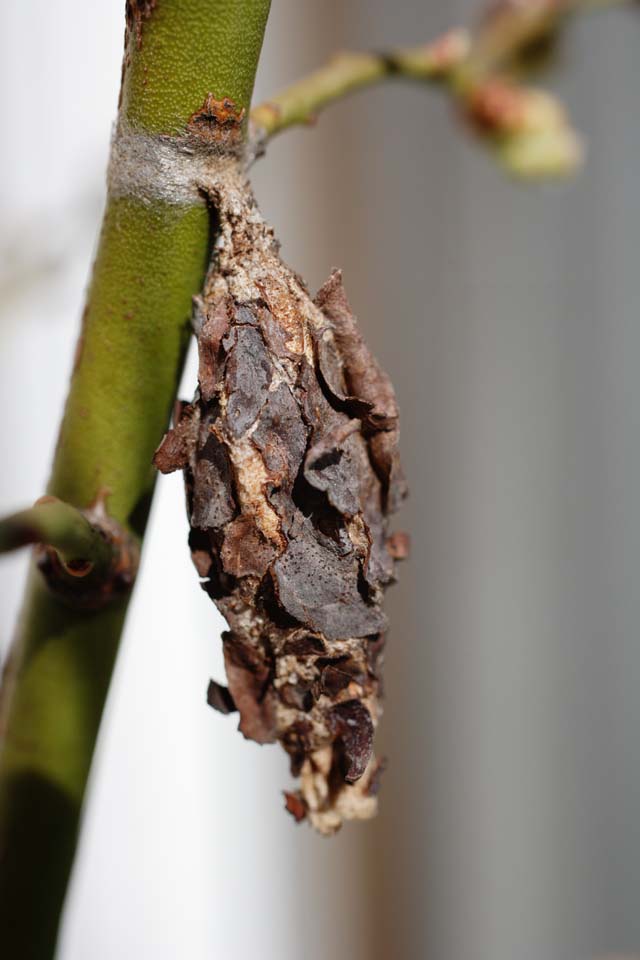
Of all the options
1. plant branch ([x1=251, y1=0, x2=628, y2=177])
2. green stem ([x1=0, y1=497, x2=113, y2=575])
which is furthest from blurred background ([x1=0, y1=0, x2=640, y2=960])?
green stem ([x1=0, y1=497, x2=113, y2=575])

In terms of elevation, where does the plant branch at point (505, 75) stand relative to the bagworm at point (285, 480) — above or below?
above

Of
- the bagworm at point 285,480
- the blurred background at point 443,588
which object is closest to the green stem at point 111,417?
the bagworm at point 285,480

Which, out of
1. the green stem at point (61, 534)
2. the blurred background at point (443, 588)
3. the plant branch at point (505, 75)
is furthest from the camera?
the blurred background at point (443, 588)

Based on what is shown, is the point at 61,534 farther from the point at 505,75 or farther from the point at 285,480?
the point at 505,75

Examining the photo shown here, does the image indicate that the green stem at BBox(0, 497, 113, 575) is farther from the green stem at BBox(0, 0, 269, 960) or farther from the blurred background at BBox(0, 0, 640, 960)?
the blurred background at BBox(0, 0, 640, 960)

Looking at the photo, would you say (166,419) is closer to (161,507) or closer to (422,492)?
(161,507)

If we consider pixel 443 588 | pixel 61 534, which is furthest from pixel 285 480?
pixel 443 588

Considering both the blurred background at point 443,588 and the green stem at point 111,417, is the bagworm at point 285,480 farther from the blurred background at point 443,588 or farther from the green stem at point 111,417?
the blurred background at point 443,588
